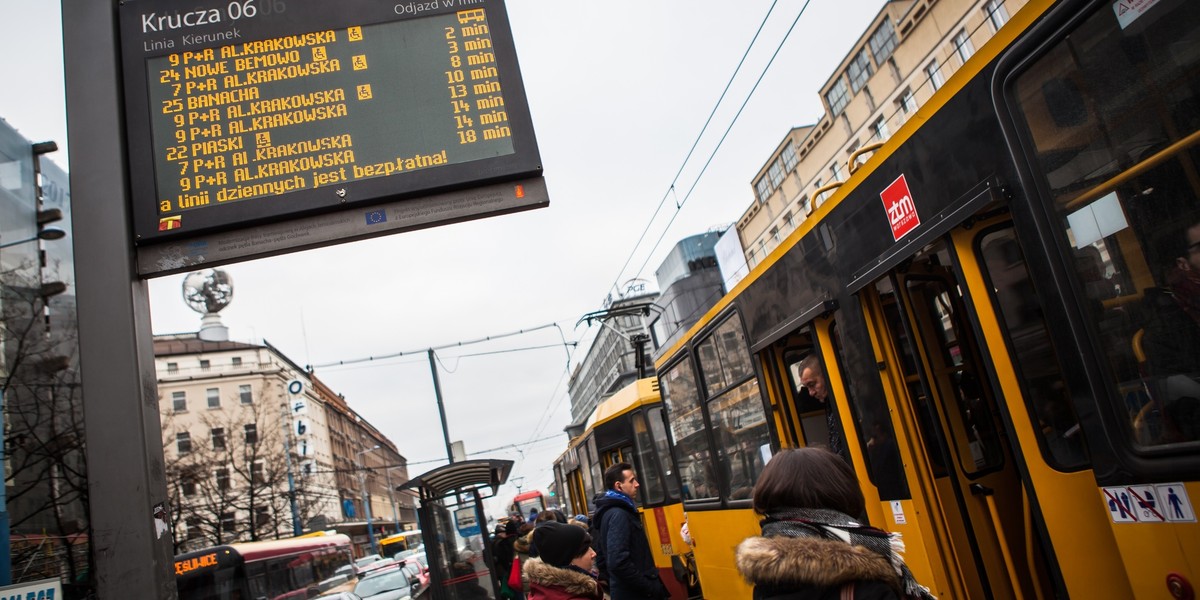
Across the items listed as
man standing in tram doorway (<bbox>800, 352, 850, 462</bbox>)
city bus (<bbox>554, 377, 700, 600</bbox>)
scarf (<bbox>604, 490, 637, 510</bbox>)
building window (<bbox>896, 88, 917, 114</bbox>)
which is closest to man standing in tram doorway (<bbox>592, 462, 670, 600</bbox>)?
scarf (<bbox>604, 490, 637, 510</bbox>)

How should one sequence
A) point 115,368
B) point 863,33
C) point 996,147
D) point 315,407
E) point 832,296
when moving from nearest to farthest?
point 996,147, point 115,368, point 832,296, point 863,33, point 315,407

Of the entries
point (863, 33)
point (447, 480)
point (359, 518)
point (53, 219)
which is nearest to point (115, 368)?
point (53, 219)

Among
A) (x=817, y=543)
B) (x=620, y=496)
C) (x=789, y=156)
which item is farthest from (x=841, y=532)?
(x=789, y=156)

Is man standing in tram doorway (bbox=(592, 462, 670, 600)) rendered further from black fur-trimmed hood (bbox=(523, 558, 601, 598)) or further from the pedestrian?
black fur-trimmed hood (bbox=(523, 558, 601, 598))

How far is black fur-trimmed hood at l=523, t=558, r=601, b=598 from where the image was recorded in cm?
356

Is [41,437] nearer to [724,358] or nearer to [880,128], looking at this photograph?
[724,358]

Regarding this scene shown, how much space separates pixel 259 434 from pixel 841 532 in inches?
1791

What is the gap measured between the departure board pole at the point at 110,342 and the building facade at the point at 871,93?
73.2ft

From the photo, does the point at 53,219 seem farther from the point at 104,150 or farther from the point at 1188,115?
the point at 1188,115

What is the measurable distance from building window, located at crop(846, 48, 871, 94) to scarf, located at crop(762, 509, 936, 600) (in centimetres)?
3515

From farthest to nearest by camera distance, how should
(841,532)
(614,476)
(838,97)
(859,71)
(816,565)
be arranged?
(838,97), (859,71), (614,476), (841,532), (816,565)

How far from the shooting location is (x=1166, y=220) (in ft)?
7.76

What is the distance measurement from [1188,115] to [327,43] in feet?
15.2

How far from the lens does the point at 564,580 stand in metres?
3.56
